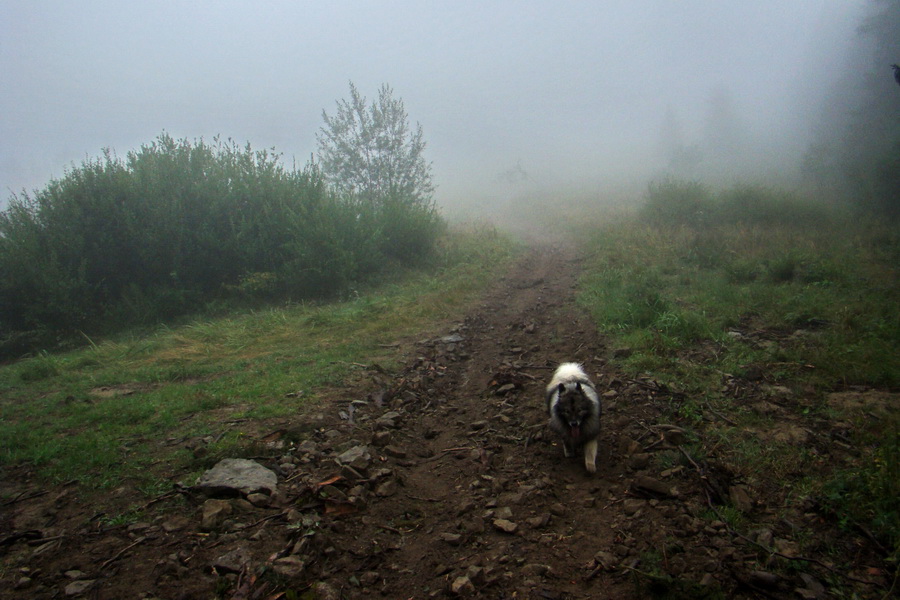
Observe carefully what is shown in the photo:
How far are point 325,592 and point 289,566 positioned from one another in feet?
1.20

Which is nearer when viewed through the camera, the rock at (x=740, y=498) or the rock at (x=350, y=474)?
the rock at (x=740, y=498)

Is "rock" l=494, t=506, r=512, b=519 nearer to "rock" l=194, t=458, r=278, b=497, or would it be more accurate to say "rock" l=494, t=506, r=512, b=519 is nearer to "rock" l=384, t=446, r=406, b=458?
"rock" l=384, t=446, r=406, b=458

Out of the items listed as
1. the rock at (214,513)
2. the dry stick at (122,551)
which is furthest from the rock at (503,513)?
the dry stick at (122,551)

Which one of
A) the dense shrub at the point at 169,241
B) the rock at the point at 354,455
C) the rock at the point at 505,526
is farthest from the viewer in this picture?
the dense shrub at the point at 169,241

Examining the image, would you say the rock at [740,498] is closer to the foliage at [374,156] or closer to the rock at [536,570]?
the rock at [536,570]

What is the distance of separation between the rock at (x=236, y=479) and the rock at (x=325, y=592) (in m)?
1.33

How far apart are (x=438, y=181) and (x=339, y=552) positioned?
64.8 meters

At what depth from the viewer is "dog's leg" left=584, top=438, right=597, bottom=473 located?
15.3 ft

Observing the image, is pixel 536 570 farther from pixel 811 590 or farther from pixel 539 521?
pixel 811 590

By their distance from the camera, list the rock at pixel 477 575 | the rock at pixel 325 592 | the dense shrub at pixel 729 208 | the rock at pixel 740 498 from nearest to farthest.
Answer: the rock at pixel 325 592 < the rock at pixel 477 575 < the rock at pixel 740 498 < the dense shrub at pixel 729 208

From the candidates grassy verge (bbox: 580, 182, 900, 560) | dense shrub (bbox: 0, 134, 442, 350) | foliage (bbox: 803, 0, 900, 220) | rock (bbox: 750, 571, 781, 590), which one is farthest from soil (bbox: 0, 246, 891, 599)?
foliage (bbox: 803, 0, 900, 220)

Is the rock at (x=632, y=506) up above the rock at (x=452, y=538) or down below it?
below

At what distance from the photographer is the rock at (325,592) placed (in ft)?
10.5

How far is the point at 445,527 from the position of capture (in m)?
4.05
